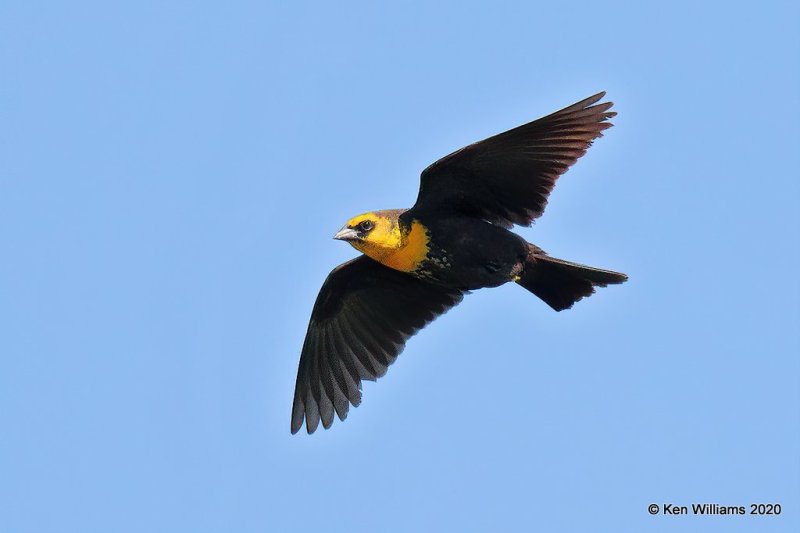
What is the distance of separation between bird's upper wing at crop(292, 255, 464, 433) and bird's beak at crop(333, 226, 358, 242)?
154 cm

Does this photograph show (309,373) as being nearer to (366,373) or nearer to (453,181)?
(366,373)

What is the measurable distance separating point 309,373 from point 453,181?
3.21m

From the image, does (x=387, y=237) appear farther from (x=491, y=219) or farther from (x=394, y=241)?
(x=491, y=219)

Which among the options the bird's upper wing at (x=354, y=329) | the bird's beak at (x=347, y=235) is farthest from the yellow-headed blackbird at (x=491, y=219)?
the bird's upper wing at (x=354, y=329)

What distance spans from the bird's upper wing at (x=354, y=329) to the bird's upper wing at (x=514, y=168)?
63.4 inches

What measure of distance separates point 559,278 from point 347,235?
2201mm

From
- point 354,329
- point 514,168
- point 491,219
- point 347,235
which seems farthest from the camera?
point 354,329

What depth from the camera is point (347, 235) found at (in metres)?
13.2

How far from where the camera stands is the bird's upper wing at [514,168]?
497 inches

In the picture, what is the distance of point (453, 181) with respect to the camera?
520 inches

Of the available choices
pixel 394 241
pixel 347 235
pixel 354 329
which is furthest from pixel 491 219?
pixel 354 329

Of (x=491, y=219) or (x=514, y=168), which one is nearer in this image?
(x=514, y=168)

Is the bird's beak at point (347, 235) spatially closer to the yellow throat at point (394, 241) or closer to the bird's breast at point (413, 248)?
the yellow throat at point (394, 241)

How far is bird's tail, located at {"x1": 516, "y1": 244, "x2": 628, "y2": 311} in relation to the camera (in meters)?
13.4
